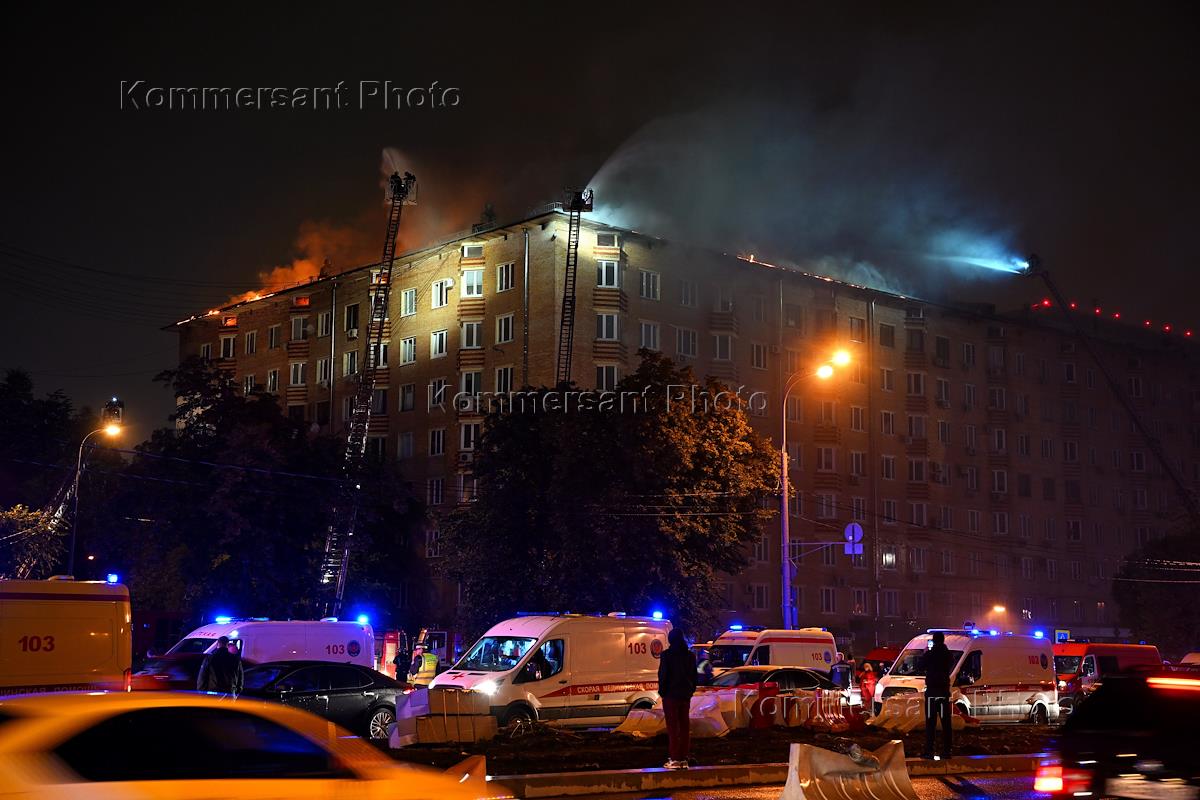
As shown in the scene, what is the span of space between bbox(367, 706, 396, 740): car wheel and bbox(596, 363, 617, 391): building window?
130 feet

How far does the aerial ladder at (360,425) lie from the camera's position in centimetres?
5459

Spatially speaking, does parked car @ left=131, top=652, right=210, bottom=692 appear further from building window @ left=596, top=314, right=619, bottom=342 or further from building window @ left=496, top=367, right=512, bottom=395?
building window @ left=596, top=314, right=619, bottom=342

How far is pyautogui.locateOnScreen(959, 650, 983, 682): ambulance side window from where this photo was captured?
2789cm

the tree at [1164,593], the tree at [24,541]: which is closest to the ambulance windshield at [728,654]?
the tree at [24,541]

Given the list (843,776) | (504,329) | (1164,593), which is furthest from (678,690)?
(1164,593)

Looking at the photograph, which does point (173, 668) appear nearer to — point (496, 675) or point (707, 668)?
point (496, 675)

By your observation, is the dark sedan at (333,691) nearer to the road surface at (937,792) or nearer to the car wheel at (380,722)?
the car wheel at (380,722)

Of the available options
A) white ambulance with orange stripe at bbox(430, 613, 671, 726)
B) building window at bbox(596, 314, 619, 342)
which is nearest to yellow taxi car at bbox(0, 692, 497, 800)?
white ambulance with orange stripe at bbox(430, 613, 671, 726)

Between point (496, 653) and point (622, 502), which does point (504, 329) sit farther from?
point (496, 653)

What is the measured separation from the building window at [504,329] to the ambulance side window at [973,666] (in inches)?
1508

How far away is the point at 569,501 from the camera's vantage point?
44844 millimetres

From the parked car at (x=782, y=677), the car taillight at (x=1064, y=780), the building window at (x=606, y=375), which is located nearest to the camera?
the car taillight at (x=1064, y=780)

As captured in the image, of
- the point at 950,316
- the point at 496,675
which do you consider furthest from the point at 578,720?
the point at 950,316

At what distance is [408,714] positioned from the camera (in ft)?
70.1
